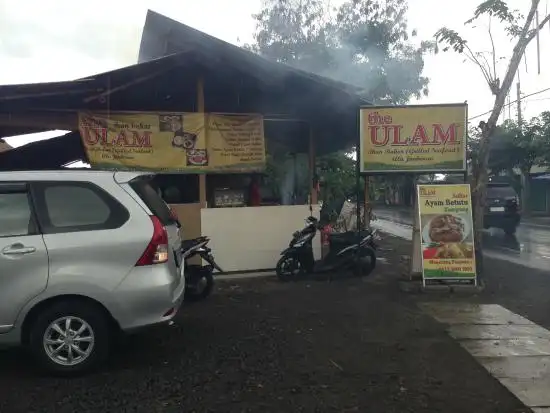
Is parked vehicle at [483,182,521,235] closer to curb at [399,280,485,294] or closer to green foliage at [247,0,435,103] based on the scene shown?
green foliage at [247,0,435,103]

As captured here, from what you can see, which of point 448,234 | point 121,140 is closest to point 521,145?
point 448,234

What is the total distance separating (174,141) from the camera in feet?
30.7

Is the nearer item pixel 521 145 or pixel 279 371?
pixel 279 371

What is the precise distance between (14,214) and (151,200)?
1113 millimetres

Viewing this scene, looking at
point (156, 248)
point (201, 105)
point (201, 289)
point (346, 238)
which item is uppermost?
point (201, 105)

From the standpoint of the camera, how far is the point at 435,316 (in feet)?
21.9

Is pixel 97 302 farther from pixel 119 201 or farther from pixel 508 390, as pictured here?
pixel 508 390

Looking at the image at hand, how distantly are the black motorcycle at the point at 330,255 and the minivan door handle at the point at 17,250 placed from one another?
5055mm

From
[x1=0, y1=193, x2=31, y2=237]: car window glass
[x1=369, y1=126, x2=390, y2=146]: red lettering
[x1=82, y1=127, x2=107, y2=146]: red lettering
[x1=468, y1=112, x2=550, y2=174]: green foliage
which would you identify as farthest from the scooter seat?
[x1=468, y1=112, x2=550, y2=174]: green foliage

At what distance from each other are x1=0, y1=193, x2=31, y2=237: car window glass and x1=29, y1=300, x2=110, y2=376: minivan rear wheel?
676 millimetres

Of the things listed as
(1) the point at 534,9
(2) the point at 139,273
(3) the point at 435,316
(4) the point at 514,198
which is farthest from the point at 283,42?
(2) the point at 139,273

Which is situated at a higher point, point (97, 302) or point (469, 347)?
point (97, 302)

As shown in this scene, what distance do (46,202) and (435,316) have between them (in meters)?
4.37

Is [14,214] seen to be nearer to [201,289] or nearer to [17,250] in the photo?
[17,250]
